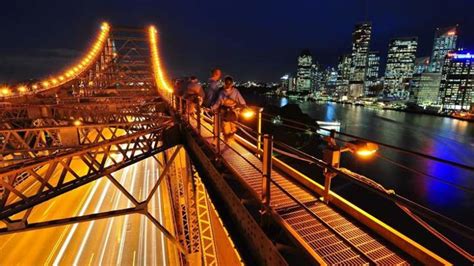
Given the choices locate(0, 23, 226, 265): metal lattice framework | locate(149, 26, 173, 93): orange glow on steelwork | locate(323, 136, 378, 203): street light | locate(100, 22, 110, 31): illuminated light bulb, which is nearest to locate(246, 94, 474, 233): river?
locate(0, 23, 226, 265): metal lattice framework

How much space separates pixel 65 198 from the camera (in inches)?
860

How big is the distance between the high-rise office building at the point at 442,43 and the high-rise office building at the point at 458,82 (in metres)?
46.6

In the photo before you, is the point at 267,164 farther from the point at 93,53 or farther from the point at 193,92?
the point at 93,53

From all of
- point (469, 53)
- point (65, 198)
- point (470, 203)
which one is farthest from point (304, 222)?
point (469, 53)

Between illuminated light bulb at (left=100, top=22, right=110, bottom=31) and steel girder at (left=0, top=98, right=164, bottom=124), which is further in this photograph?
illuminated light bulb at (left=100, top=22, right=110, bottom=31)

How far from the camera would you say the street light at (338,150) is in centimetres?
321

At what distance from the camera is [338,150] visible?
11.6 ft

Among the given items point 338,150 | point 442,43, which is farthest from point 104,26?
point 442,43

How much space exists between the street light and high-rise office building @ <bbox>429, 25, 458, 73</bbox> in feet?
703

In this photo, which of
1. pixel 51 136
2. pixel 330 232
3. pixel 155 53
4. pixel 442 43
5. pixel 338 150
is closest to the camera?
pixel 330 232

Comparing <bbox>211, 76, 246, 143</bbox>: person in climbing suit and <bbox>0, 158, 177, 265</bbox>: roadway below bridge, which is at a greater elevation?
<bbox>211, 76, 246, 143</bbox>: person in climbing suit

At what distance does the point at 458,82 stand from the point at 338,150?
166 m

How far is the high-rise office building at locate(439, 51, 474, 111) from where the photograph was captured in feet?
405

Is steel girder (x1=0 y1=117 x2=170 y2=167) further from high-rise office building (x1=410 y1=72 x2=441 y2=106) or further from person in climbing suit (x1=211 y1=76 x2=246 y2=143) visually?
high-rise office building (x1=410 y1=72 x2=441 y2=106)
